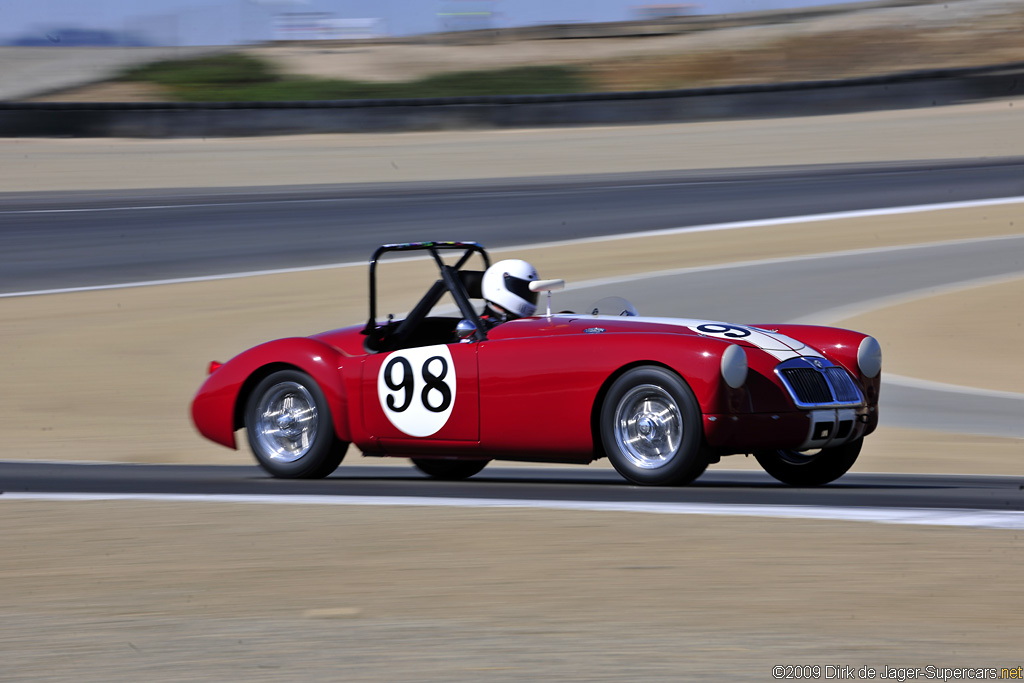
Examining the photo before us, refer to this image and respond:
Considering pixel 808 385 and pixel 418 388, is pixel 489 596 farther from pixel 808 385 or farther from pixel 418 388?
pixel 418 388

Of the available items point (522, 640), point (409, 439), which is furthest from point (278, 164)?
point (522, 640)

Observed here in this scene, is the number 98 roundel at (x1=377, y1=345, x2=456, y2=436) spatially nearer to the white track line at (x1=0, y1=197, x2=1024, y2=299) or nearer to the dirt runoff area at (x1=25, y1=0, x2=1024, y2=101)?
the white track line at (x1=0, y1=197, x2=1024, y2=299)

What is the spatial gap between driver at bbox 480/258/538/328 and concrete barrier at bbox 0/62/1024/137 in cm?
2547

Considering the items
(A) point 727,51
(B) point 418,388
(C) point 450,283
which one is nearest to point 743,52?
(A) point 727,51

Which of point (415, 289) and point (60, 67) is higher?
point (60, 67)

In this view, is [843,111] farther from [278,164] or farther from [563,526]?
[563,526]

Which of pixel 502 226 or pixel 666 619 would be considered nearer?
pixel 666 619

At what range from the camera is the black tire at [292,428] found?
868 cm

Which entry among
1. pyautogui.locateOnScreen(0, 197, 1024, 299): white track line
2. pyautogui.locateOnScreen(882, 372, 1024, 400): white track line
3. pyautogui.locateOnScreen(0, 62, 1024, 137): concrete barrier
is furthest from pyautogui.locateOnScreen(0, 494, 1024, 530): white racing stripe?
pyautogui.locateOnScreen(0, 62, 1024, 137): concrete barrier

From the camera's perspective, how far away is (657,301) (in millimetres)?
17422

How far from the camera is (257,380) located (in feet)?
29.5

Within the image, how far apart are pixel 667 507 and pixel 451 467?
2.53 metres

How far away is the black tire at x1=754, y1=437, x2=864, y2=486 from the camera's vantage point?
844cm

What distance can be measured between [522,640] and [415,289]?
14.6 meters
